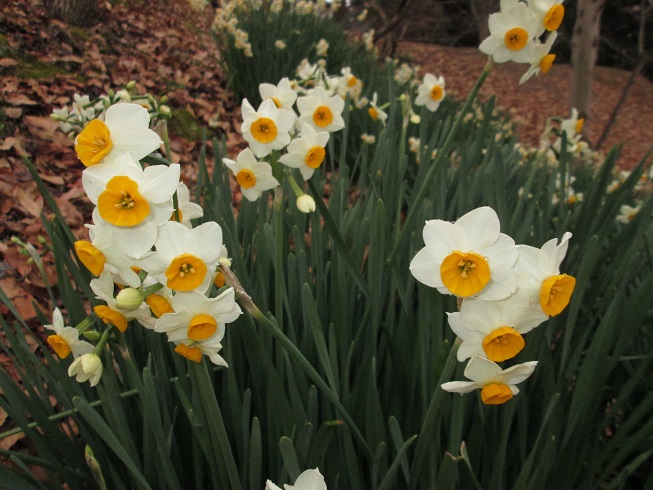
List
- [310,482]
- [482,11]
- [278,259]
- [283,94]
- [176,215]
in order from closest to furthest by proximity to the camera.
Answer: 1. [310,482]
2. [176,215]
3. [278,259]
4. [283,94]
5. [482,11]

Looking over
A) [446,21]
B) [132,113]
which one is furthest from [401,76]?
[446,21]

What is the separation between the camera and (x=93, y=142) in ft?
2.37

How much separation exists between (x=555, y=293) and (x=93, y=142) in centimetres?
64

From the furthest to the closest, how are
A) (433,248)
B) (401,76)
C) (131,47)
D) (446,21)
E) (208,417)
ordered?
(446,21) < (131,47) < (401,76) < (208,417) < (433,248)

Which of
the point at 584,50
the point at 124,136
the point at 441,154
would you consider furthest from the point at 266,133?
the point at 584,50

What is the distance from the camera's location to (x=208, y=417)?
2.87 feet

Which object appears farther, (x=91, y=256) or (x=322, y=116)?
(x=322, y=116)

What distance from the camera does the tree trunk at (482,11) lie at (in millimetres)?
9163

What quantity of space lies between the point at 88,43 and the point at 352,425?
4631 mm

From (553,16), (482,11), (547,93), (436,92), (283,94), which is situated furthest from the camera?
(547,93)

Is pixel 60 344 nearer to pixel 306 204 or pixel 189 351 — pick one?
pixel 189 351

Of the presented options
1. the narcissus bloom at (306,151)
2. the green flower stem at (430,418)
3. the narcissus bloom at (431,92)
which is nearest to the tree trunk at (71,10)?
the narcissus bloom at (431,92)

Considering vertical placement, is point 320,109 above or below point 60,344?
above

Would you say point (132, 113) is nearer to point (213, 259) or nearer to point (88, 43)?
point (213, 259)
